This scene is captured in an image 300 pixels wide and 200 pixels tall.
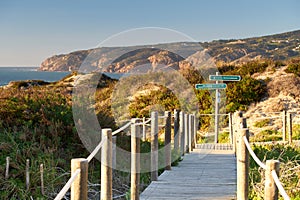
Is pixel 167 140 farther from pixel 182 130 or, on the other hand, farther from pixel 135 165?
pixel 182 130

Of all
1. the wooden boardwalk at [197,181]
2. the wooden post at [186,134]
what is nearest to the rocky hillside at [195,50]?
the wooden post at [186,134]

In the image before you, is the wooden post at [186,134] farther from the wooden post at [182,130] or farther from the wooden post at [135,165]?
the wooden post at [135,165]

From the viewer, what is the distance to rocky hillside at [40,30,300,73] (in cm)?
2138

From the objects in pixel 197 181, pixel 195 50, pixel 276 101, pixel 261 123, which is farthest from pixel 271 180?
pixel 195 50

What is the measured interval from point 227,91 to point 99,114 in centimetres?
1304

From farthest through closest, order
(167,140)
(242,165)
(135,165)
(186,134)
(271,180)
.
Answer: (186,134) → (167,140) → (135,165) → (242,165) → (271,180)

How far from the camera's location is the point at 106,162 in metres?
4.82

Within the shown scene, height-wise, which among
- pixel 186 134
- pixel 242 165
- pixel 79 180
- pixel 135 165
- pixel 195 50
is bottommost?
pixel 186 134

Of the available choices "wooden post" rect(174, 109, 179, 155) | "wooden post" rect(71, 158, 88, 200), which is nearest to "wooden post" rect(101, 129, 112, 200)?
"wooden post" rect(71, 158, 88, 200)

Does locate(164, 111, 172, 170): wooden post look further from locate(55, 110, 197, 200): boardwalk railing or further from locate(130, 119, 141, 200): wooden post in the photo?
locate(130, 119, 141, 200): wooden post

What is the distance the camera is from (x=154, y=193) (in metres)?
6.67

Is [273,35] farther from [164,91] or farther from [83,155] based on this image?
[83,155]

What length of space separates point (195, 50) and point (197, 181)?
21.2m

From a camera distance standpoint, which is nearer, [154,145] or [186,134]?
[154,145]
